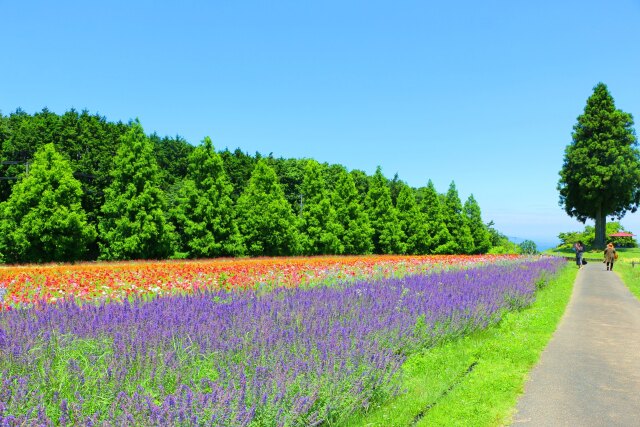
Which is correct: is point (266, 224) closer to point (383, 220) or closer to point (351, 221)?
point (351, 221)

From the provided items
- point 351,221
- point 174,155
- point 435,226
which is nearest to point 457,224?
point 435,226

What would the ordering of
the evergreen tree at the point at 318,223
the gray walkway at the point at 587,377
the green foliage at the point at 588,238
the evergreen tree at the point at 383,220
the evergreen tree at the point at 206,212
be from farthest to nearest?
the green foliage at the point at 588,238
the evergreen tree at the point at 383,220
the evergreen tree at the point at 318,223
the evergreen tree at the point at 206,212
the gray walkway at the point at 587,377

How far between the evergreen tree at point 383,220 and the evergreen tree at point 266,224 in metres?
9.91

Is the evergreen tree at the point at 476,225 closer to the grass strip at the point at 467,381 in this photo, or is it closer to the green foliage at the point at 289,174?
the green foliage at the point at 289,174

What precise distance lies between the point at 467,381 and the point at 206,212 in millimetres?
24694

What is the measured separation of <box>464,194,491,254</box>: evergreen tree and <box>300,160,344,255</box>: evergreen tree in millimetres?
15537

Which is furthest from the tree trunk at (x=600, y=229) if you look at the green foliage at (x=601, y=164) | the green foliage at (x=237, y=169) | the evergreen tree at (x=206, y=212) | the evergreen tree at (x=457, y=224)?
the evergreen tree at (x=206, y=212)

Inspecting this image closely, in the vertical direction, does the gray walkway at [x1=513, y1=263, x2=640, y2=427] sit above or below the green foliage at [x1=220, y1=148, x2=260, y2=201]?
below

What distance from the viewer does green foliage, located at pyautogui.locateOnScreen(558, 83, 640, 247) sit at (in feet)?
139

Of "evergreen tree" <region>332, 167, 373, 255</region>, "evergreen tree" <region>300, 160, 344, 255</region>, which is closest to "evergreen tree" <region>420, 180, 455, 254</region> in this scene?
"evergreen tree" <region>332, 167, 373, 255</region>

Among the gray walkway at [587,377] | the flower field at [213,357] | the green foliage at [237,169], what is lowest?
the gray walkway at [587,377]

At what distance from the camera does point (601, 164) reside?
43.5m

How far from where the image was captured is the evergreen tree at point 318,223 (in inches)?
1399

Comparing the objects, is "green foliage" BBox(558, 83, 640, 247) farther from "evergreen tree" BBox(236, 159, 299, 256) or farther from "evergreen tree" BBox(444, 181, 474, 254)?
"evergreen tree" BBox(236, 159, 299, 256)
